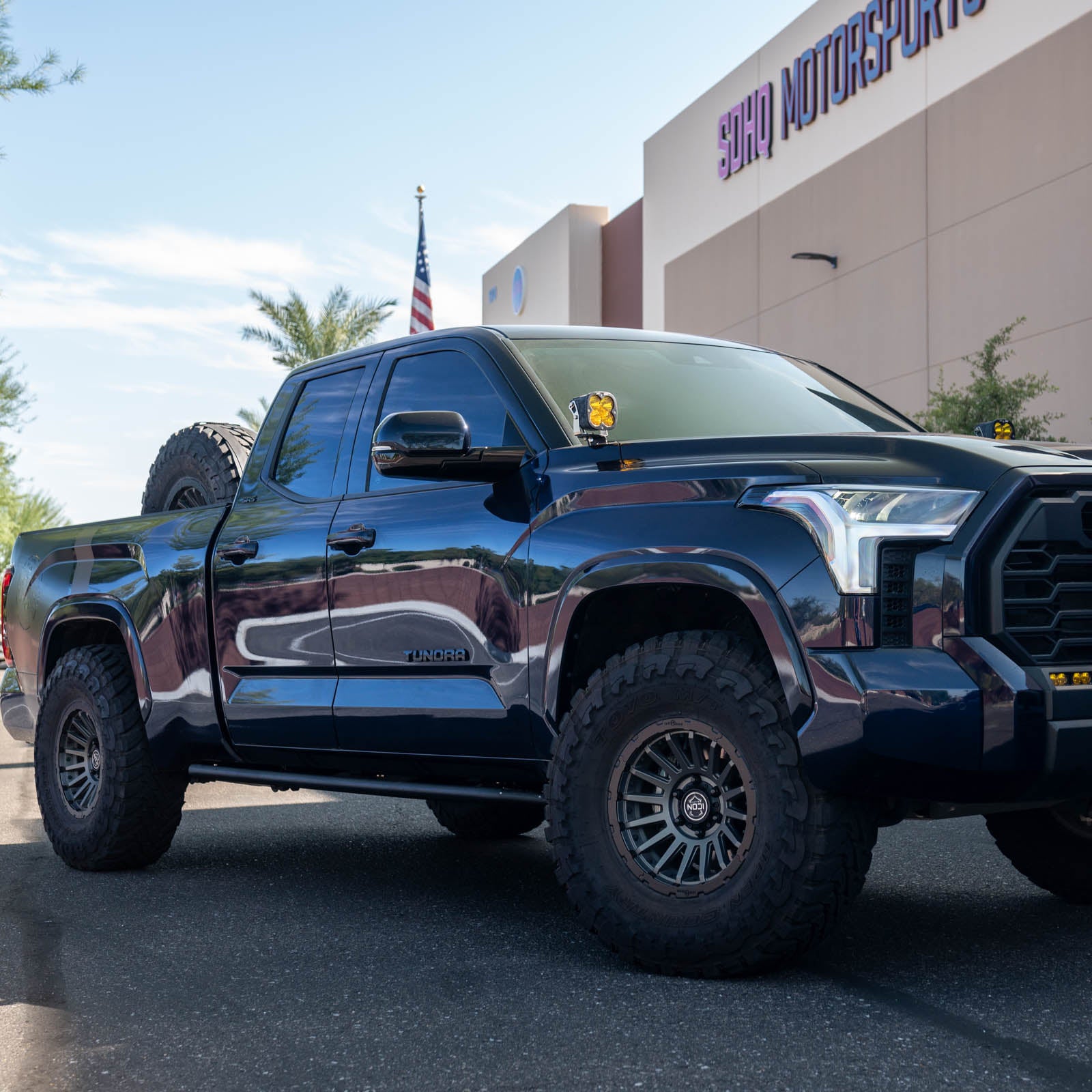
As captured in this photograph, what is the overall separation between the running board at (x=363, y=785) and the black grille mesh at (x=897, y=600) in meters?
1.31

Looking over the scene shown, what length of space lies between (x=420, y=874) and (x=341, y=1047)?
2.78 meters

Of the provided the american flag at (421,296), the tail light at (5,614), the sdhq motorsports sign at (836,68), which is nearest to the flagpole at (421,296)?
the american flag at (421,296)

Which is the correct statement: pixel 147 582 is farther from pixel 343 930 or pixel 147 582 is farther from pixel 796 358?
pixel 796 358

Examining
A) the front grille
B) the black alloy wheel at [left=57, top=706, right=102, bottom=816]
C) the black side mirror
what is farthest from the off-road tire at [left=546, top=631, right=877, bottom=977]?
the black alloy wheel at [left=57, top=706, right=102, bottom=816]

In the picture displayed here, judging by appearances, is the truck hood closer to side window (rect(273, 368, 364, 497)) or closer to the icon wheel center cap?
the icon wheel center cap

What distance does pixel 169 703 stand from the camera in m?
6.36

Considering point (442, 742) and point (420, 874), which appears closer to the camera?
point (442, 742)

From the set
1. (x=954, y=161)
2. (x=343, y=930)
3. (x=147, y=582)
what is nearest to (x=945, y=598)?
(x=343, y=930)

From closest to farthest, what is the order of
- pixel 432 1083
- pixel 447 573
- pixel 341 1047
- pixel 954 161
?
1. pixel 432 1083
2. pixel 341 1047
3. pixel 447 573
4. pixel 954 161

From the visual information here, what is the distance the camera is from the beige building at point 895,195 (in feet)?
69.2

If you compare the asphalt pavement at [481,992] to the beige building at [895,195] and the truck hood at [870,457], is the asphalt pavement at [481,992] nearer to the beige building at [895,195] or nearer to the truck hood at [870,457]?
the truck hood at [870,457]

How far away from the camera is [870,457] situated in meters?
4.14

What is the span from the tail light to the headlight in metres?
4.90

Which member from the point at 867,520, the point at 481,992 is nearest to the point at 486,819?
the point at 481,992
